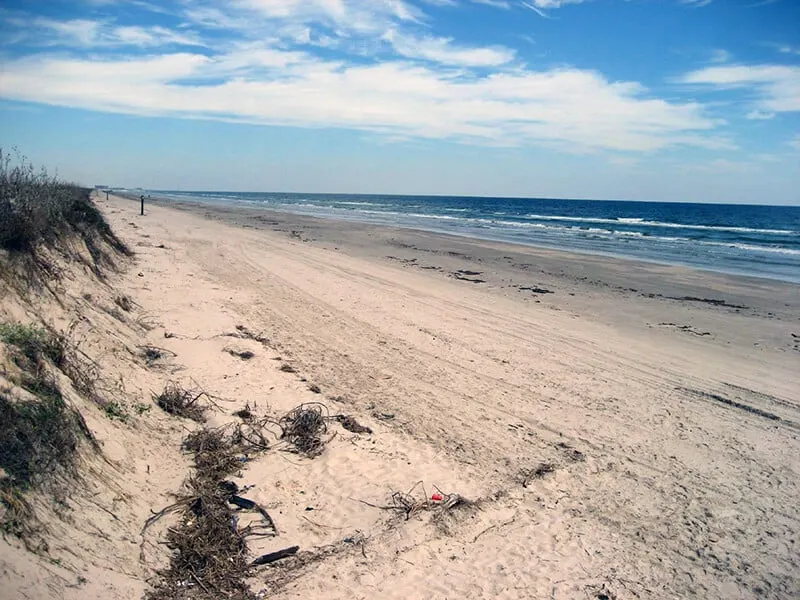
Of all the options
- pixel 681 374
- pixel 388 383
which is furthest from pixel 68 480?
pixel 681 374

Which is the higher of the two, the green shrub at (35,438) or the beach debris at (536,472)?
the green shrub at (35,438)

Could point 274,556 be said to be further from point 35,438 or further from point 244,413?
point 244,413

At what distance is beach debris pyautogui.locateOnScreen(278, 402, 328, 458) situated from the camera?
5.54m

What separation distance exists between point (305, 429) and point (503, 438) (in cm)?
226

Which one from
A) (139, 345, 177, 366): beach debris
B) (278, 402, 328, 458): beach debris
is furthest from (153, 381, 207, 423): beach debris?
(139, 345, 177, 366): beach debris

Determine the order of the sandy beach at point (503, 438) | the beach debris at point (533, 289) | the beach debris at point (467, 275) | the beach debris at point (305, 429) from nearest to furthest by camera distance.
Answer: the sandy beach at point (503, 438), the beach debris at point (305, 429), the beach debris at point (533, 289), the beach debris at point (467, 275)

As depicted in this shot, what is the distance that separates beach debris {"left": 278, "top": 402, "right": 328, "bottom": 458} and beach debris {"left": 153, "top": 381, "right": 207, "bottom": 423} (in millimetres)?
910

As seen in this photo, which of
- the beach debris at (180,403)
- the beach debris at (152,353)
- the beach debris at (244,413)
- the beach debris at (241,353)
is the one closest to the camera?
the beach debris at (180,403)

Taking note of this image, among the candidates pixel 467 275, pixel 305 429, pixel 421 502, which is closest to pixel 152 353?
pixel 305 429

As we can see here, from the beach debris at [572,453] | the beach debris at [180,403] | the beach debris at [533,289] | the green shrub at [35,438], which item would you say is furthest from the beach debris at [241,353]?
the beach debris at [533,289]

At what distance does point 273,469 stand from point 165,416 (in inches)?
55.8

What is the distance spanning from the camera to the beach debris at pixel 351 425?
6.07 m

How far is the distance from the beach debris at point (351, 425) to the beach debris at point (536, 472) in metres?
1.76

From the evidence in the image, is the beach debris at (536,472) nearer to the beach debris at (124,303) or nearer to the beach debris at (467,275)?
the beach debris at (124,303)
